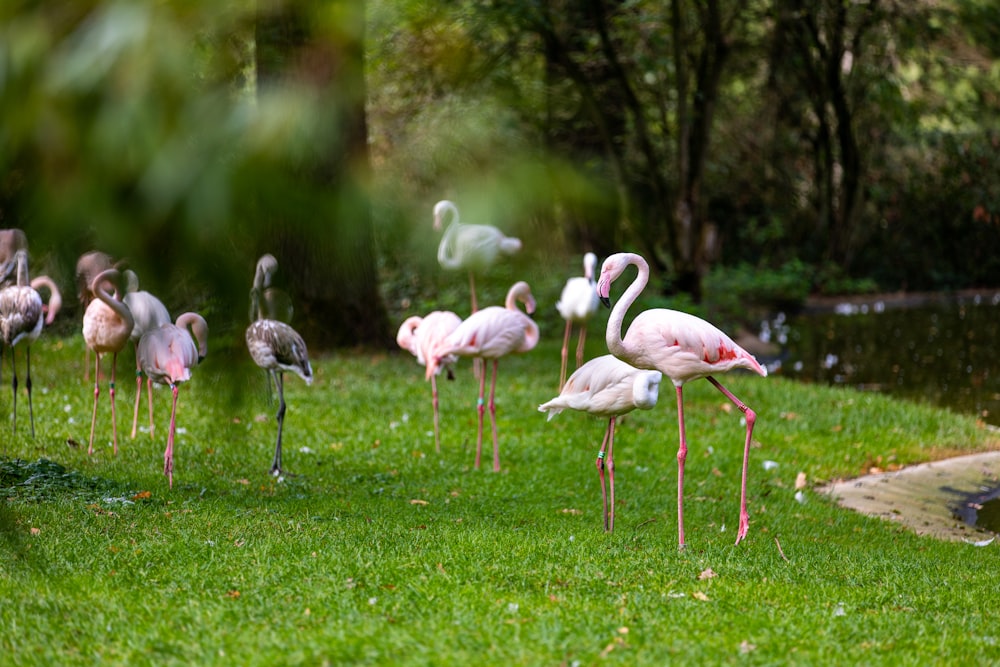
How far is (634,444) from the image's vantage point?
25.7ft

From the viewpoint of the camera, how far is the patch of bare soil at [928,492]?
6.31 meters

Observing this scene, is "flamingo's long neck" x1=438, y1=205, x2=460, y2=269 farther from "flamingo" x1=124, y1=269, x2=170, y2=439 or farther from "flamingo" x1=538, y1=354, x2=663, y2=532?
"flamingo" x1=538, y1=354, x2=663, y2=532

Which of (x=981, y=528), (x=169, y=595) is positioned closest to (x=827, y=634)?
(x=169, y=595)

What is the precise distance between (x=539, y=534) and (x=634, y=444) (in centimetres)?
281

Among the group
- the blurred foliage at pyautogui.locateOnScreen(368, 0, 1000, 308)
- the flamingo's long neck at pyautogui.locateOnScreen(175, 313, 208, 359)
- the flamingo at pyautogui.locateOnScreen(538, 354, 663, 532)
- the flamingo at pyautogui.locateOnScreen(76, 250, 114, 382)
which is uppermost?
the blurred foliage at pyautogui.locateOnScreen(368, 0, 1000, 308)

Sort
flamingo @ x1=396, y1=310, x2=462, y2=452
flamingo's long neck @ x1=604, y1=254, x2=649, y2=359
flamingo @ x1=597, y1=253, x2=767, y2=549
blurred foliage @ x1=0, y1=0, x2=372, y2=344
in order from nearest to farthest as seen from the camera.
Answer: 1. blurred foliage @ x1=0, y1=0, x2=372, y2=344
2. flamingo's long neck @ x1=604, y1=254, x2=649, y2=359
3. flamingo @ x1=597, y1=253, x2=767, y2=549
4. flamingo @ x1=396, y1=310, x2=462, y2=452

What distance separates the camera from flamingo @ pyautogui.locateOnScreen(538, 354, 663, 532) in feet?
16.9

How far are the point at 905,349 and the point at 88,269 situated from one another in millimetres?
14604

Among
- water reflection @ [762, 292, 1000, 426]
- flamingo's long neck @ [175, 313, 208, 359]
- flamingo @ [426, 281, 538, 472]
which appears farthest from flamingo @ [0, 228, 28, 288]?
water reflection @ [762, 292, 1000, 426]

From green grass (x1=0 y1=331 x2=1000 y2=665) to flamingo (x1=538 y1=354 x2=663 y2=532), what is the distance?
51cm

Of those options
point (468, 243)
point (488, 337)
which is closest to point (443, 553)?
point (488, 337)

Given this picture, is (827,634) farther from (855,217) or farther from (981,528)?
(855,217)

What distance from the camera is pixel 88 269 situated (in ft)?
2.94

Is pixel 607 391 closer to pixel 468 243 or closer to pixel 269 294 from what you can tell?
pixel 468 243
